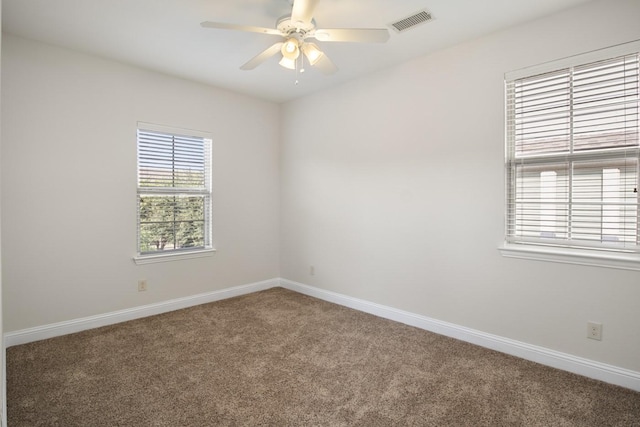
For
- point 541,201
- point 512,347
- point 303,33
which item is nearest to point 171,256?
point 303,33

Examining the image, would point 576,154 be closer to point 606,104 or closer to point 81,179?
point 606,104

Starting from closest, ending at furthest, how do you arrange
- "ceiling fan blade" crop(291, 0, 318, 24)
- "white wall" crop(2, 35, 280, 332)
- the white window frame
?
"ceiling fan blade" crop(291, 0, 318, 24)
"white wall" crop(2, 35, 280, 332)
the white window frame

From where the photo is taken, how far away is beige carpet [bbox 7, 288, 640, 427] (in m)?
1.94

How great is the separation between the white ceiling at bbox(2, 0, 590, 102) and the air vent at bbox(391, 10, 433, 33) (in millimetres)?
49

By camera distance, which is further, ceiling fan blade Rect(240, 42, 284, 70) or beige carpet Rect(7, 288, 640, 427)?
ceiling fan blade Rect(240, 42, 284, 70)

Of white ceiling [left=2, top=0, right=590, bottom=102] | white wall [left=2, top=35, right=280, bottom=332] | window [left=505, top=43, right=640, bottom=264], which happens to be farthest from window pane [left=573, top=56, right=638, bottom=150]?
white wall [left=2, top=35, right=280, bottom=332]

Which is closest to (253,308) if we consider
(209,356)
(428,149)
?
(209,356)

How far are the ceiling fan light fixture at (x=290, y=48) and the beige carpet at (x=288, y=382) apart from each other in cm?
226

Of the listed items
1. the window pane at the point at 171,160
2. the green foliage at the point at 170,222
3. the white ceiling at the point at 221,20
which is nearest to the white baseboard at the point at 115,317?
the green foliage at the point at 170,222

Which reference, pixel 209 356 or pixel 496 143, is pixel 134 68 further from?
pixel 496 143

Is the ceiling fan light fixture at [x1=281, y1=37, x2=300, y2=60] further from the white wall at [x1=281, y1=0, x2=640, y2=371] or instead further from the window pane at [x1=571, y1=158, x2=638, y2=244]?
the window pane at [x1=571, y1=158, x2=638, y2=244]

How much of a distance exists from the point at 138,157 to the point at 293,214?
1960 millimetres

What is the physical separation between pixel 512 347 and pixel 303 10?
9.43 feet

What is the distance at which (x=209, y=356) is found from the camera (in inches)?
105
